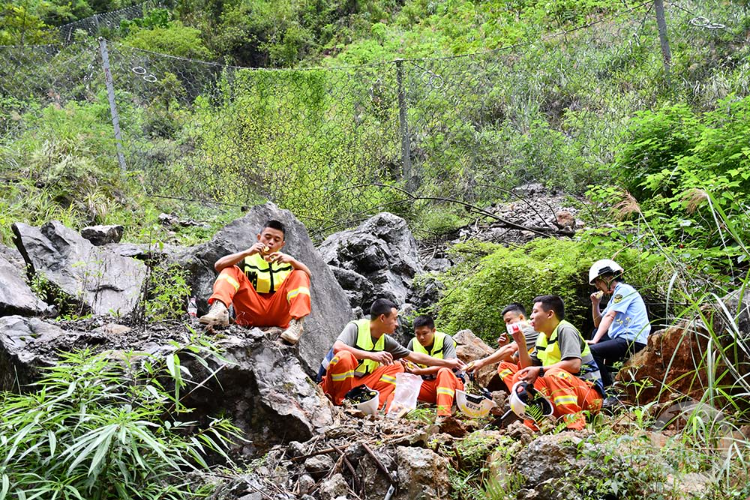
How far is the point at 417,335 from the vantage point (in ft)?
17.5

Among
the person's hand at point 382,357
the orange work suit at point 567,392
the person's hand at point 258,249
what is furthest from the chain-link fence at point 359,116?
the orange work suit at point 567,392

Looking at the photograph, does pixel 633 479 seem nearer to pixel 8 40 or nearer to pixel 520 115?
pixel 520 115

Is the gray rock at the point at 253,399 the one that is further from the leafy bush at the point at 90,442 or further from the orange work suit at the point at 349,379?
the orange work suit at the point at 349,379

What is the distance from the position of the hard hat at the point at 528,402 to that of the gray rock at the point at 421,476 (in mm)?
1051

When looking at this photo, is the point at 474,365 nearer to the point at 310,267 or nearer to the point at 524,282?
the point at 524,282

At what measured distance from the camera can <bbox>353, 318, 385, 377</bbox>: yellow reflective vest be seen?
508cm

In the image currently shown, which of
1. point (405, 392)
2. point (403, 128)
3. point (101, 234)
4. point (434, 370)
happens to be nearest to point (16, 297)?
point (101, 234)

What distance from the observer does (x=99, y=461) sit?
9.09 ft

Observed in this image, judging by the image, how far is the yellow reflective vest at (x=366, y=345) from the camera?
5078 millimetres

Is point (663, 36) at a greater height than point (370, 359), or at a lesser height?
greater

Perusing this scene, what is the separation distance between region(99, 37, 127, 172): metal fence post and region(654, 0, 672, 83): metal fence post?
692cm

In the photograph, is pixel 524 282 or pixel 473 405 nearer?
pixel 473 405

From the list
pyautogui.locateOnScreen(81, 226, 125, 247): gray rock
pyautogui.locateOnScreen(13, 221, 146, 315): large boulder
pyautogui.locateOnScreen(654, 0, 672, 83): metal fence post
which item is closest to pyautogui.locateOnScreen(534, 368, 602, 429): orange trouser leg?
pyautogui.locateOnScreen(13, 221, 146, 315): large boulder

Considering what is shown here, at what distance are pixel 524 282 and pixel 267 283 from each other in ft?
7.69
